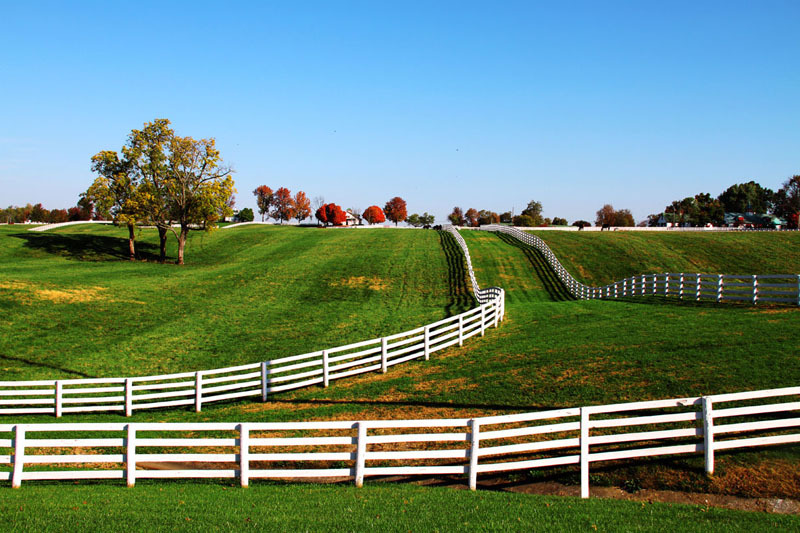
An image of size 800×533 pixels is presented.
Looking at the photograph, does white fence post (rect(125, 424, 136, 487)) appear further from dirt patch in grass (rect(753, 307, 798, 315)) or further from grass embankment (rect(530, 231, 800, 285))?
grass embankment (rect(530, 231, 800, 285))

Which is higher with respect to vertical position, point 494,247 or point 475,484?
point 494,247

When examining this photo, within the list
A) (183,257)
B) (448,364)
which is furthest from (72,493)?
(183,257)

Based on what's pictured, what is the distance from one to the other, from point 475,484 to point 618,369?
7517 millimetres

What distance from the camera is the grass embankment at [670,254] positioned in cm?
5231

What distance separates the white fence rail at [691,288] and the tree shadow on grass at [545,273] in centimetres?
44

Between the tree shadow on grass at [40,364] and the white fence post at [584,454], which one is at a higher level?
the white fence post at [584,454]

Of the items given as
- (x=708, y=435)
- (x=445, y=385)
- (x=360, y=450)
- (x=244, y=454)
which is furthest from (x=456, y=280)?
(x=244, y=454)

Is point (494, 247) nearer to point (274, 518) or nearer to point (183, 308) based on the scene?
point (183, 308)

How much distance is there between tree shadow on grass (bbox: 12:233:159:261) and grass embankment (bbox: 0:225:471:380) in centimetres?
20

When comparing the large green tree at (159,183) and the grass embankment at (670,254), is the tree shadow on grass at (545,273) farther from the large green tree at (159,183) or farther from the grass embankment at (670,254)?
the large green tree at (159,183)

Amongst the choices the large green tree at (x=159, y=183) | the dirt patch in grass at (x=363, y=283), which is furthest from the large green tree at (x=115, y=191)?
the dirt patch in grass at (x=363, y=283)

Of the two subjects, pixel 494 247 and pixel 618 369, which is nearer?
pixel 618 369

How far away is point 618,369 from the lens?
15.1m

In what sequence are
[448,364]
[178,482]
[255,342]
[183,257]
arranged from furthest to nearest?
[183,257]
[255,342]
[448,364]
[178,482]
